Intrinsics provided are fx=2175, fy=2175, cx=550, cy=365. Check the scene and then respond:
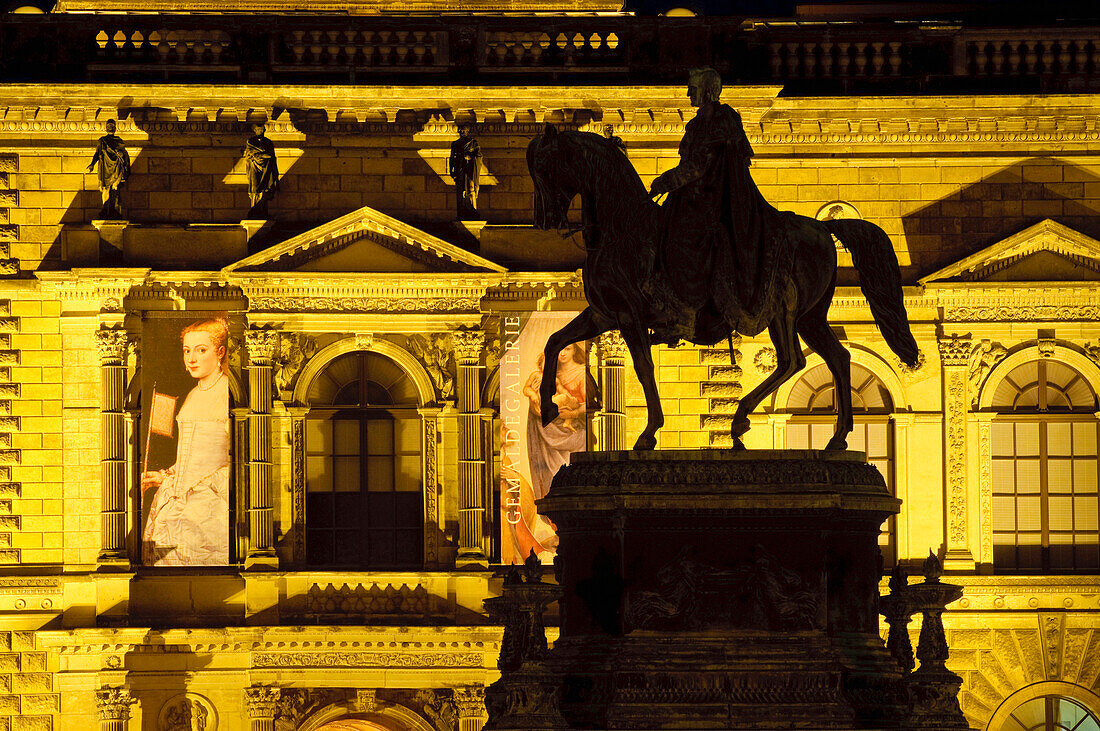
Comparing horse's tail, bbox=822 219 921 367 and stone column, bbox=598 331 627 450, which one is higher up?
horse's tail, bbox=822 219 921 367

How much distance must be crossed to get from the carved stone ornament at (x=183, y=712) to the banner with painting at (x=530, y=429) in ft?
13.6

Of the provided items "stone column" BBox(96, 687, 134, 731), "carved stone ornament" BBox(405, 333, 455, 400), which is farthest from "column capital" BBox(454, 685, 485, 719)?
"stone column" BBox(96, 687, 134, 731)

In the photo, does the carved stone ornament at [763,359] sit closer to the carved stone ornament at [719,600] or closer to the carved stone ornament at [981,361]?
the carved stone ornament at [981,361]

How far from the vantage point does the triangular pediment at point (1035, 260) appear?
28.0 metres

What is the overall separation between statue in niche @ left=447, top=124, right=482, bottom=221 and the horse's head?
12.2m

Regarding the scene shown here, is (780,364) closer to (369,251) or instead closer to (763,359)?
(763,359)

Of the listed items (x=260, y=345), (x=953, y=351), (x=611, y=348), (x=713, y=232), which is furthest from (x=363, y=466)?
(x=713, y=232)

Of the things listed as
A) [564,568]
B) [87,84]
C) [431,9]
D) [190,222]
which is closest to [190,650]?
[190,222]

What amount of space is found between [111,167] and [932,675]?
16.2m

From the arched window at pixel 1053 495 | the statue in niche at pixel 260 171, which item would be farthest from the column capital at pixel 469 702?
the arched window at pixel 1053 495

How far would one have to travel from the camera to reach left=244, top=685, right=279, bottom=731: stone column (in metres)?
26.9

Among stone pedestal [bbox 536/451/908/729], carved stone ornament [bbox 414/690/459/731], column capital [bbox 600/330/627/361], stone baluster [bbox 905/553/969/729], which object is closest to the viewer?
stone pedestal [bbox 536/451/908/729]

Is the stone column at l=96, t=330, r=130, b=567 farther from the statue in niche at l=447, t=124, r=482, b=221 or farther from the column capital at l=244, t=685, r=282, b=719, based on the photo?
the statue in niche at l=447, t=124, r=482, b=221

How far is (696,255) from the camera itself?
48.9 ft
